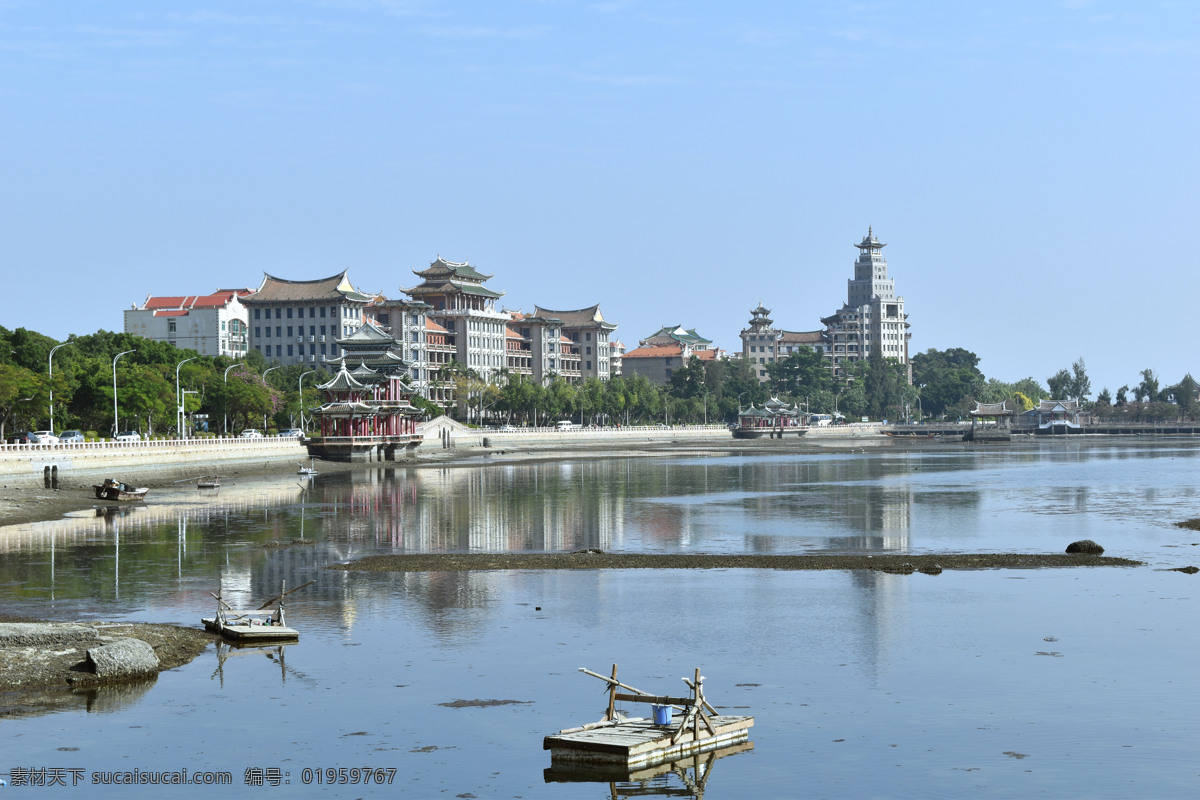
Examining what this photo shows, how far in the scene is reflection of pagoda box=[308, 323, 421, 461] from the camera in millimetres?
119688

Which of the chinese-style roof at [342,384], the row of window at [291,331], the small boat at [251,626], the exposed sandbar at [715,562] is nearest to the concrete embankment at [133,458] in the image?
the chinese-style roof at [342,384]

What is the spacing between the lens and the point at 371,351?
449 ft

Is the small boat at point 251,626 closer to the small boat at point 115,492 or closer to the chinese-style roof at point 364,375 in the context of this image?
the small boat at point 115,492

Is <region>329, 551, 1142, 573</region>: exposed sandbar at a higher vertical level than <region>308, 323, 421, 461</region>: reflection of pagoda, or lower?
lower

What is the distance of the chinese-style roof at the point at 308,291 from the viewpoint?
587 ft

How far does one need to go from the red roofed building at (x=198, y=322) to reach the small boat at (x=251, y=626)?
152m

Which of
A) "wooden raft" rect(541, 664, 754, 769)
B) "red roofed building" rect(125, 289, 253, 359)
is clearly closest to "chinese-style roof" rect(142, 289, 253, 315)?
"red roofed building" rect(125, 289, 253, 359)

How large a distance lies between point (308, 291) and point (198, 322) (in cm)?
1599

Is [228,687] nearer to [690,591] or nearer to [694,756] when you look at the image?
[694,756]

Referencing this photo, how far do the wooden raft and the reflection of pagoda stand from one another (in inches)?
3920

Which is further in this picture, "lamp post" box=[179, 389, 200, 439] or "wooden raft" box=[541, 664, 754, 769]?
"lamp post" box=[179, 389, 200, 439]

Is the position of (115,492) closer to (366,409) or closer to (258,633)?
(258,633)

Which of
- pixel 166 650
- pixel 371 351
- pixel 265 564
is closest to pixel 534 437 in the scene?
pixel 371 351

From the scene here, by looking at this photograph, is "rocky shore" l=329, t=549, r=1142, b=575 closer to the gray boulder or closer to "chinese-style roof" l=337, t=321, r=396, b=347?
the gray boulder
